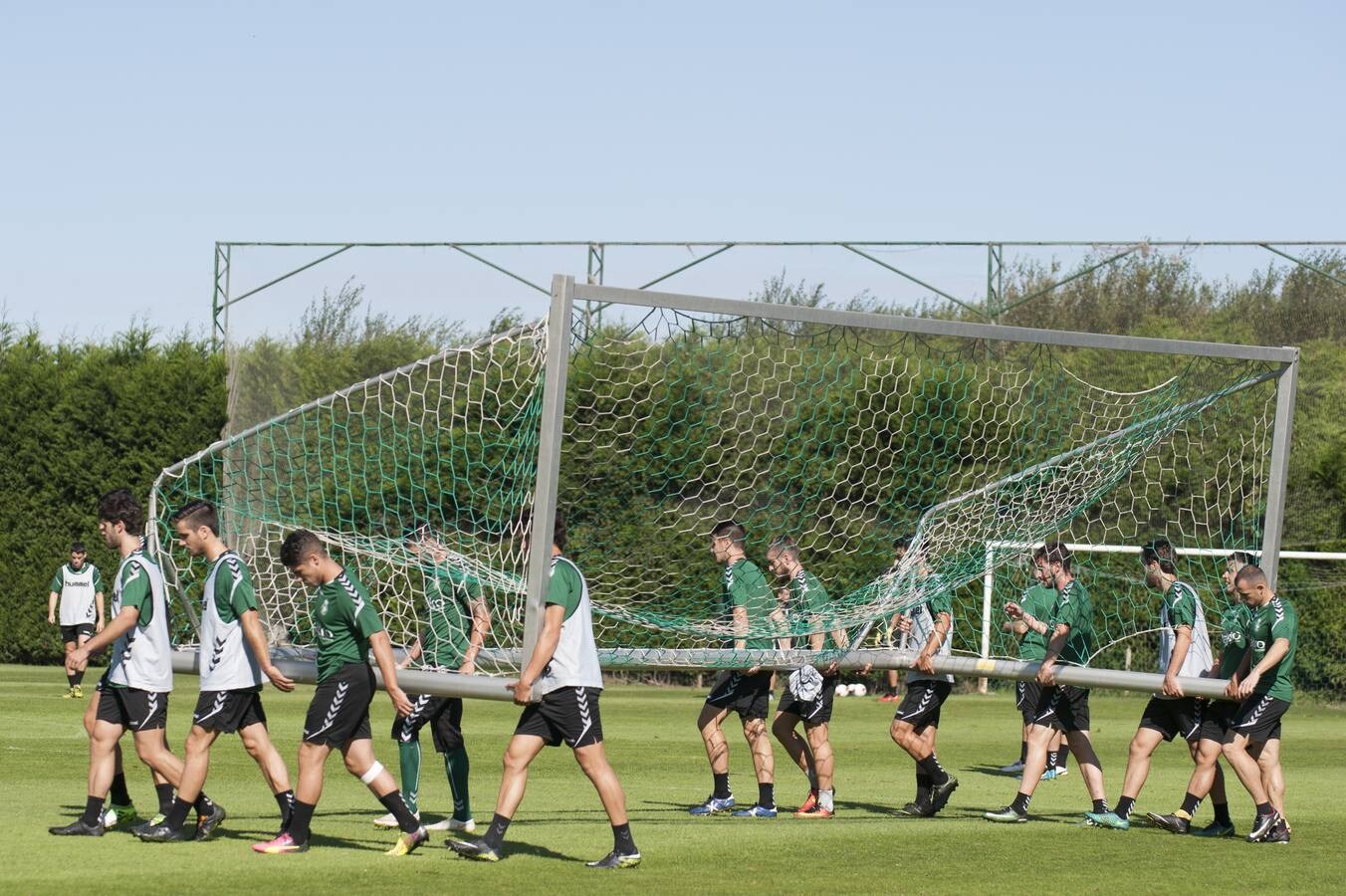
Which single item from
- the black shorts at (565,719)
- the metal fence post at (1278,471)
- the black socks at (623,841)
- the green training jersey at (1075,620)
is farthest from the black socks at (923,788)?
the black shorts at (565,719)

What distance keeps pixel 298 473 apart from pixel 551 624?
9.67 feet

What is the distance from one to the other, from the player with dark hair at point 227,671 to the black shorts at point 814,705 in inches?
154

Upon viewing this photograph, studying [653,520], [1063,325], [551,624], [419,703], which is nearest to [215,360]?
[1063,325]

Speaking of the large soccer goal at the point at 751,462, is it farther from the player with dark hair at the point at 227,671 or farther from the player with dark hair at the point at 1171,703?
the player with dark hair at the point at 227,671

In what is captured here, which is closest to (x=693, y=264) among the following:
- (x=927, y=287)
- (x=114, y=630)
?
(x=927, y=287)

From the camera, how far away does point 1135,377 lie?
13.8 m

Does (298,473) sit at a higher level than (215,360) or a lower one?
lower

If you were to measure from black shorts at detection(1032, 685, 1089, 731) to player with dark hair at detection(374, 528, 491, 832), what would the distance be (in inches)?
156

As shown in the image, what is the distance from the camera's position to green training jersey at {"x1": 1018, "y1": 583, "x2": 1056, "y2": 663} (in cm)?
1376

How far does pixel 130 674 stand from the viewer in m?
9.80

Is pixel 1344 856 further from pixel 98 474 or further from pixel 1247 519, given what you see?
pixel 98 474

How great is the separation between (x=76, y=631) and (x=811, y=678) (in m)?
12.7

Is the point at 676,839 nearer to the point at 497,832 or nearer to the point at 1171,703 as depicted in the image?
the point at 497,832

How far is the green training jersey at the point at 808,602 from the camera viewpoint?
39.8 feet
